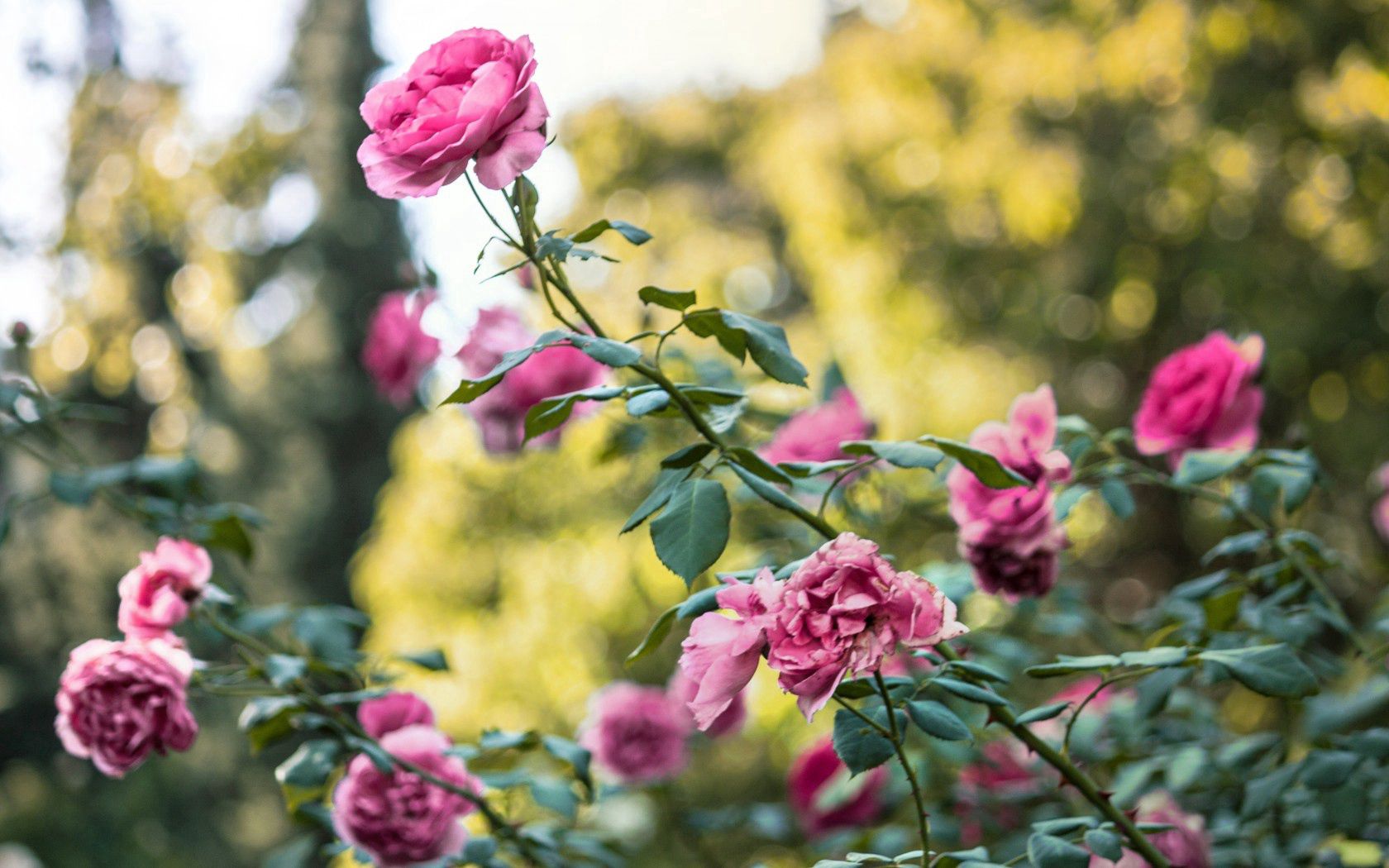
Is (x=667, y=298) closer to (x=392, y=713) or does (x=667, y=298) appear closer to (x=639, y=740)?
(x=392, y=713)

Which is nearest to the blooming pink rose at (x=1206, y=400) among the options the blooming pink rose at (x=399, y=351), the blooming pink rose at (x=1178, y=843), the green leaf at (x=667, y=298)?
the blooming pink rose at (x=1178, y=843)

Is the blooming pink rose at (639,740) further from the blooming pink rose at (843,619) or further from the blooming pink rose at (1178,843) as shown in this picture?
the blooming pink rose at (843,619)

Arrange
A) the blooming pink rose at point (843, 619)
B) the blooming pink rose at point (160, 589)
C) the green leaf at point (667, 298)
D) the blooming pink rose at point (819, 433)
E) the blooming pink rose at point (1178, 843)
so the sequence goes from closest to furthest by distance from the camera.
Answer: the blooming pink rose at point (843, 619) < the green leaf at point (667, 298) < the blooming pink rose at point (1178, 843) < the blooming pink rose at point (160, 589) < the blooming pink rose at point (819, 433)

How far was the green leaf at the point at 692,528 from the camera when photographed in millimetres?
646

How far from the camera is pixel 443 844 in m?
0.98

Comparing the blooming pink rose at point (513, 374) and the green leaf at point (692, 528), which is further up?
the green leaf at point (692, 528)

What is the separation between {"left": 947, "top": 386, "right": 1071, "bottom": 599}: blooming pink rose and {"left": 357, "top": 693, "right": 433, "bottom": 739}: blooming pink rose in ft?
1.55

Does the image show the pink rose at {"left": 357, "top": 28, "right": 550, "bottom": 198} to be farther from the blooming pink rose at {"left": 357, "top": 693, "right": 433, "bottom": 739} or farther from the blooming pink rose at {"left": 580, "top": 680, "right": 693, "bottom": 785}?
the blooming pink rose at {"left": 580, "top": 680, "right": 693, "bottom": 785}

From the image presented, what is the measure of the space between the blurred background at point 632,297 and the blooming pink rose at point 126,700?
51 centimetres

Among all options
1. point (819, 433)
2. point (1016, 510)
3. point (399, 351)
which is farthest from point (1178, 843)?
point (399, 351)

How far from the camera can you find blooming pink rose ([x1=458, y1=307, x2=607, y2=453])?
1.20m

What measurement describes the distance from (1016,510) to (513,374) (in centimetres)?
58

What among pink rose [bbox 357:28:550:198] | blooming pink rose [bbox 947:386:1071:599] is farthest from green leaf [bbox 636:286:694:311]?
blooming pink rose [bbox 947:386:1071:599]

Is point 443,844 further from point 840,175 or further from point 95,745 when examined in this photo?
point 840,175
